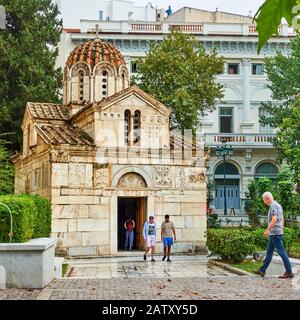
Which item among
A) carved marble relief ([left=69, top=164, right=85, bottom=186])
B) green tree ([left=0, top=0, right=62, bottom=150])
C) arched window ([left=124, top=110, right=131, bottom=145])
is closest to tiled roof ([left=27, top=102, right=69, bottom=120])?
arched window ([left=124, top=110, right=131, bottom=145])

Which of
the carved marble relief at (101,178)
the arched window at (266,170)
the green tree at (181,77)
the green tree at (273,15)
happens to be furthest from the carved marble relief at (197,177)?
the green tree at (273,15)

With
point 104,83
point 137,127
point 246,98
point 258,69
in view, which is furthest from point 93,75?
point 258,69

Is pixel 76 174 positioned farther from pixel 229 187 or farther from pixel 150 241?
pixel 229 187

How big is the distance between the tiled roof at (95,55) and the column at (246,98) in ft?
43.6

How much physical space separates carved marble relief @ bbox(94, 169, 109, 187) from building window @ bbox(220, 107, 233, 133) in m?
16.6

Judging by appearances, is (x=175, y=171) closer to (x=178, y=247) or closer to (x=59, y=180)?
(x=178, y=247)

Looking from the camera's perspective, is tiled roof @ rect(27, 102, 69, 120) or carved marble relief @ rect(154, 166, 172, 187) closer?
carved marble relief @ rect(154, 166, 172, 187)

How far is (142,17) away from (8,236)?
1096 inches

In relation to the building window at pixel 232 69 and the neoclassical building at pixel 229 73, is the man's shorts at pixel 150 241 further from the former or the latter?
the building window at pixel 232 69

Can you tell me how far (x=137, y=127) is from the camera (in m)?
20.8

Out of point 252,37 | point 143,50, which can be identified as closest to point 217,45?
point 252,37

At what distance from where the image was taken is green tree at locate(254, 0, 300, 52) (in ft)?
4.31

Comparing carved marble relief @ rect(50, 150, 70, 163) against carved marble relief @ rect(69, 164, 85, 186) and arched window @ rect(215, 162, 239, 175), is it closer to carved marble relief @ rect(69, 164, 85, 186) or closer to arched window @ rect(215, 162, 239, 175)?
carved marble relief @ rect(69, 164, 85, 186)

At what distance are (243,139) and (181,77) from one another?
33.0ft
